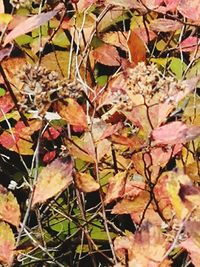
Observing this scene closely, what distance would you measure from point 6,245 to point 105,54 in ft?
1.61

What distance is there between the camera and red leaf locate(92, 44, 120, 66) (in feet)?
4.19

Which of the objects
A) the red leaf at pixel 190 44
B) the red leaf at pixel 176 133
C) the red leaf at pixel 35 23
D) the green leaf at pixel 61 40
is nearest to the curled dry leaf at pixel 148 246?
the red leaf at pixel 176 133

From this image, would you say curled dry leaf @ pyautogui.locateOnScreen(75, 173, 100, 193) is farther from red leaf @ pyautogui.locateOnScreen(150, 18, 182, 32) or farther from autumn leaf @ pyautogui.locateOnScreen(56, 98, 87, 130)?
red leaf @ pyautogui.locateOnScreen(150, 18, 182, 32)

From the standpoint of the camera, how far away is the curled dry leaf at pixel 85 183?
0.94 metres

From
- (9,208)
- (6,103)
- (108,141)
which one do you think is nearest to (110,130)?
(108,141)

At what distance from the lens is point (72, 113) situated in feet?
3.13

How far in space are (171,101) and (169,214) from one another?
237 millimetres

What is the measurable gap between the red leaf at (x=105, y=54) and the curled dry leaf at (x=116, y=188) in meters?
0.33

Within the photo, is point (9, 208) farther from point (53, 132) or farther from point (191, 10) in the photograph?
point (191, 10)

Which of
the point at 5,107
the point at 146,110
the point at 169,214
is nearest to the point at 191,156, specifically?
the point at 169,214

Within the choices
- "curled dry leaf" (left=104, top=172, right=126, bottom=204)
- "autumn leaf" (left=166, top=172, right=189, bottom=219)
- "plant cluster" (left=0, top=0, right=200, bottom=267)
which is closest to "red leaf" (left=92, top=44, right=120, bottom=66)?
"plant cluster" (left=0, top=0, right=200, bottom=267)

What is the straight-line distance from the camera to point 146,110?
944 mm

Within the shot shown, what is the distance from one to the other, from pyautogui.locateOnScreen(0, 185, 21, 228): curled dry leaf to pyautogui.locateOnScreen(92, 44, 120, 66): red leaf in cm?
42

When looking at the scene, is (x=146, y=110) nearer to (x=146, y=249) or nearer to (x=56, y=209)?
(x=146, y=249)
